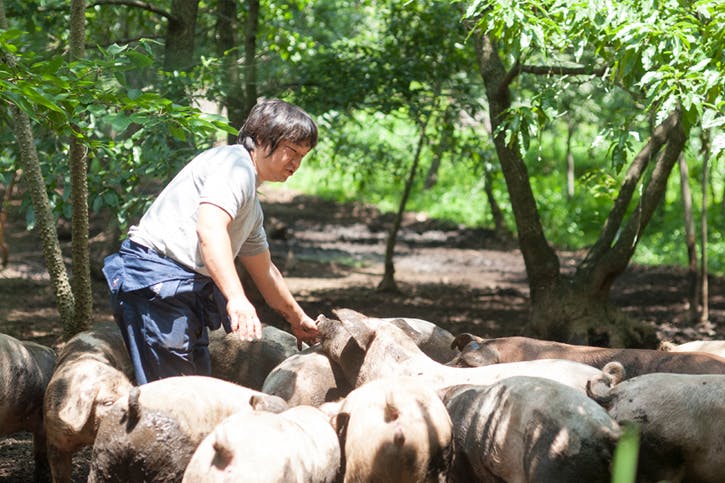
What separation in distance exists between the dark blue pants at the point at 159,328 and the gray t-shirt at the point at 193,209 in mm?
197

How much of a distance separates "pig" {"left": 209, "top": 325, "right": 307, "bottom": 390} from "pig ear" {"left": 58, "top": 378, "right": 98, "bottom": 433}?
1.10 m

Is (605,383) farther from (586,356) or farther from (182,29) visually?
(182,29)

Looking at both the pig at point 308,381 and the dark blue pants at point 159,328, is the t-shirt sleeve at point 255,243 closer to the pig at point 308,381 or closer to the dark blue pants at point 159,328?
the dark blue pants at point 159,328

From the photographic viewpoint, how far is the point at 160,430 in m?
3.58

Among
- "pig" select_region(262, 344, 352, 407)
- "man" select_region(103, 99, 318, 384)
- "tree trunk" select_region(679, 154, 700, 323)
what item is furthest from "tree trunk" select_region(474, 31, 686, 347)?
"man" select_region(103, 99, 318, 384)

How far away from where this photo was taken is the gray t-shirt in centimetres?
390

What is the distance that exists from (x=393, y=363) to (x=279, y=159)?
1.16 m

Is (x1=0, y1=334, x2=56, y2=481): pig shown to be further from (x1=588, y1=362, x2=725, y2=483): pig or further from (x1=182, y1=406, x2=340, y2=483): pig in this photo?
(x1=588, y1=362, x2=725, y2=483): pig

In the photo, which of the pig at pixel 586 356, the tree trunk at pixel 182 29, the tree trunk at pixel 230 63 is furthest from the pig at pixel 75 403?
the tree trunk at pixel 182 29

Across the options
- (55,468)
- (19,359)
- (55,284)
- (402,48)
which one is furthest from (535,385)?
(402,48)

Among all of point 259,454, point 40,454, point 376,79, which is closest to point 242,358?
point 40,454

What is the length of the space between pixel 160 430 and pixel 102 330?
1.52 metres

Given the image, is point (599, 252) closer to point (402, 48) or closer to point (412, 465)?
point (402, 48)

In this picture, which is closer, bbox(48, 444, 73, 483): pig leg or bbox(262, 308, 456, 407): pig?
bbox(48, 444, 73, 483): pig leg
